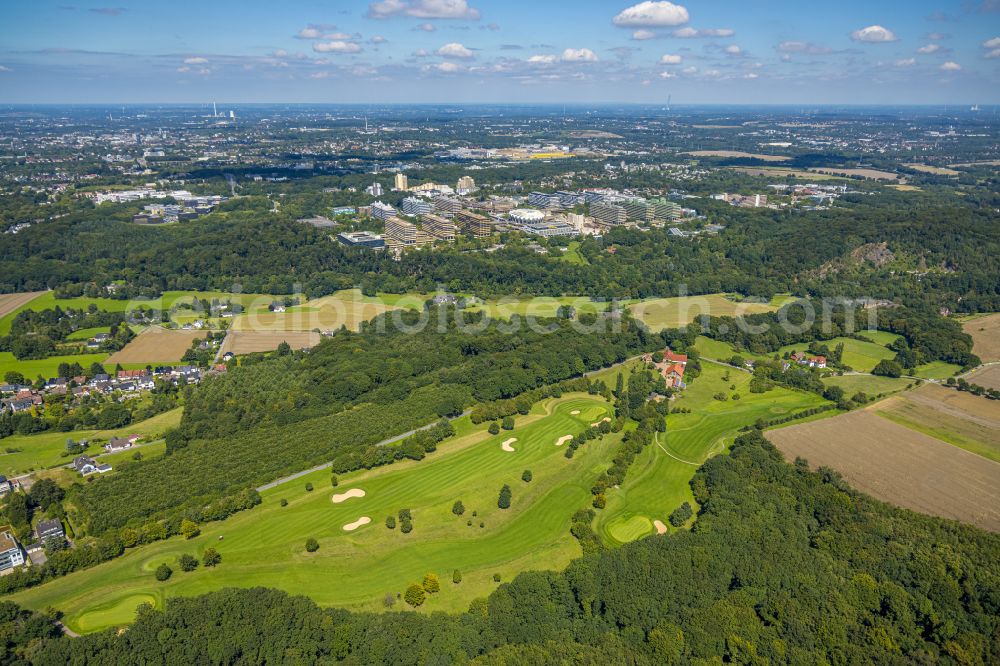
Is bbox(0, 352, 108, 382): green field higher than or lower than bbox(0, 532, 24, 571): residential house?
higher

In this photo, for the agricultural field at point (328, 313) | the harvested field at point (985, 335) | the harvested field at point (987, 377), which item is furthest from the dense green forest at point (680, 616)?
the agricultural field at point (328, 313)

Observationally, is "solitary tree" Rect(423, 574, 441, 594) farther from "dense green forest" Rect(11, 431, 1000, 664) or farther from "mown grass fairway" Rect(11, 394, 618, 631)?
"dense green forest" Rect(11, 431, 1000, 664)

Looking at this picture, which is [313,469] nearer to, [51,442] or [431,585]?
[431,585]

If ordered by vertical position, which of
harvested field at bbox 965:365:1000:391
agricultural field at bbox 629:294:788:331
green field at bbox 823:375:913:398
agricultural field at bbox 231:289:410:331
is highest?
agricultural field at bbox 629:294:788:331


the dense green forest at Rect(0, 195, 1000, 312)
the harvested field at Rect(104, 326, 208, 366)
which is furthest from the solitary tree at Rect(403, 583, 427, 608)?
the dense green forest at Rect(0, 195, 1000, 312)

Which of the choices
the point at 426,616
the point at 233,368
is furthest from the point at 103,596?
the point at 233,368

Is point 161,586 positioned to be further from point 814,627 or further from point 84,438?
point 814,627

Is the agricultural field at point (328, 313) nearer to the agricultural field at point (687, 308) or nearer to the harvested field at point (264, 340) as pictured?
the harvested field at point (264, 340)
